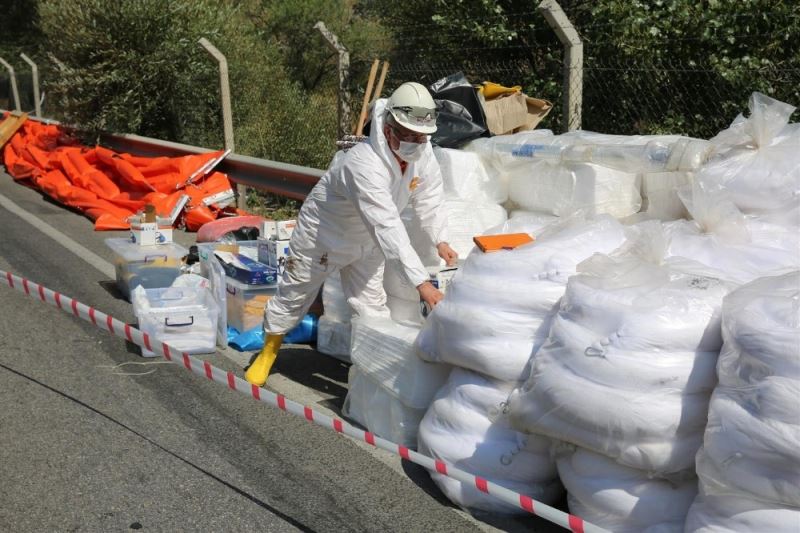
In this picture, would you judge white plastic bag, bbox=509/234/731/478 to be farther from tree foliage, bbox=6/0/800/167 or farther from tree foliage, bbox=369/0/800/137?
tree foliage, bbox=369/0/800/137

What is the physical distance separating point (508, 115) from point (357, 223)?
2.51 m

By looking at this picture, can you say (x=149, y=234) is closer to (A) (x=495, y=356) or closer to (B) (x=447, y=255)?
(B) (x=447, y=255)

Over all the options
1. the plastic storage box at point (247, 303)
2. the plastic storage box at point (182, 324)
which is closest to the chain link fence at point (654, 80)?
the plastic storage box at point (247, 303)

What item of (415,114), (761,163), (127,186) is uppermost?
(415,114)

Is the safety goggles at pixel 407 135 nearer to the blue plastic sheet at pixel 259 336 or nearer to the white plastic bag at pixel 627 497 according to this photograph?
the blue plastic sheet at pixel 259 336

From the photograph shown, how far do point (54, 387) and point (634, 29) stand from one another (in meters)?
6.42

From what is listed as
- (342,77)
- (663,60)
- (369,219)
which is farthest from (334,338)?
(663,60)

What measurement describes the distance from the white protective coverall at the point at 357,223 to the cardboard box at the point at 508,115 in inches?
78.9

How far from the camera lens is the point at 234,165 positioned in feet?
34.3

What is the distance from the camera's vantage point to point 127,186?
11.0 meters

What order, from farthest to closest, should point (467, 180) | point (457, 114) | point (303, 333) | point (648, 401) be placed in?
point (457, 114) < point (467, 180) < point (303, 333) < point (648, 401)

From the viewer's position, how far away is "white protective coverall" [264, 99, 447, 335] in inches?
185

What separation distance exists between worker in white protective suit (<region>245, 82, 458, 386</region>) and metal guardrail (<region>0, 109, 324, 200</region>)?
309 centimetres

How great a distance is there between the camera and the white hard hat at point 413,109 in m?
4.61
